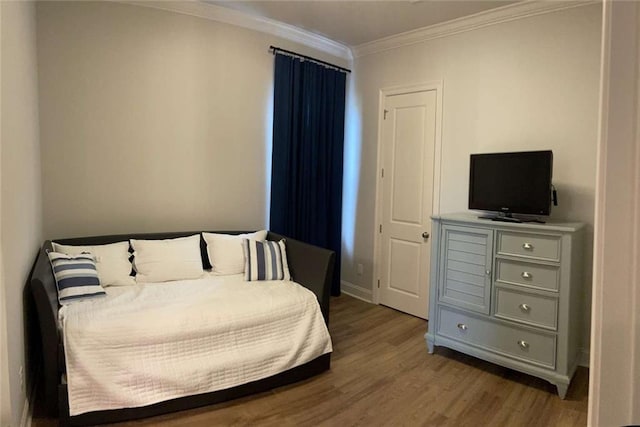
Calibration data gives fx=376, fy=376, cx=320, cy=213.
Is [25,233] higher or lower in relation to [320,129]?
lower

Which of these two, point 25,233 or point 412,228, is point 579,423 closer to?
point 412,228

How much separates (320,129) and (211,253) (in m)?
1.80

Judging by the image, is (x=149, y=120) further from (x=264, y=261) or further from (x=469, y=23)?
(x=469, y=23)

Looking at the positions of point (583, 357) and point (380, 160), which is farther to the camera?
point (380, 160)

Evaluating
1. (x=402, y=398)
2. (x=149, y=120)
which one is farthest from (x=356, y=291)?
(x=149, y=120)

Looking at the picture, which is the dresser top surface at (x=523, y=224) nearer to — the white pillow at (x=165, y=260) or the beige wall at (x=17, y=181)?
the white pillow at (x=165, y=260)

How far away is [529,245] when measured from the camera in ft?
8.12

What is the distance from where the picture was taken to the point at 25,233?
203 centimetres

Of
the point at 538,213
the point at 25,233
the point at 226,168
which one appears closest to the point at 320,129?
the point at 226,168

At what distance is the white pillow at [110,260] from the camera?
2588mm

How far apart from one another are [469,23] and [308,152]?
1.87m

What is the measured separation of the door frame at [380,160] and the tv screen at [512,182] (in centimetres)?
55

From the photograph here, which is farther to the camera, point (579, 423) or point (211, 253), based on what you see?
point (211, 253)

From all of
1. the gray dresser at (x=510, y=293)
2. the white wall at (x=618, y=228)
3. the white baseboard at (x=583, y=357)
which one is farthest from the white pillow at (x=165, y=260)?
the white baseboard at (x=583, y=357)
